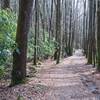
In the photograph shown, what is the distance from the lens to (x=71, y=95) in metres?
9.40

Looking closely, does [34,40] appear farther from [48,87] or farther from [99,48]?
[48,87]

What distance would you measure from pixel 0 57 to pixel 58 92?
2.67 metres

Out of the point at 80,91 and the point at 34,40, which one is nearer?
the point at 80,91

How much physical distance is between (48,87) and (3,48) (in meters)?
3.18

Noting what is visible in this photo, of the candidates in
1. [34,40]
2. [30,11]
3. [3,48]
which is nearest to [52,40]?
[34,40]

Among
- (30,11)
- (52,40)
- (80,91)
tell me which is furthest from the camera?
(52,40)

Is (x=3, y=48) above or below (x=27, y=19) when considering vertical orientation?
below

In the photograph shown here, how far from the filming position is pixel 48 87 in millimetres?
10945

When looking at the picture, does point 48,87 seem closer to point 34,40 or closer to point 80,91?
point 80,91

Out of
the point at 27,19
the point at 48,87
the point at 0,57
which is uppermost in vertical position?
the point at 27,19

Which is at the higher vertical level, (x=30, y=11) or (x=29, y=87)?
(x=30, y=11)

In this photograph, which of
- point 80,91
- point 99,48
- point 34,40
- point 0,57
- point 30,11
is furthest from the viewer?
point 34,40

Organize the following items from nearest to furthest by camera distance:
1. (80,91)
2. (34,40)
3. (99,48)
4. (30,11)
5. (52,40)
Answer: (80,91)
(30,11)
(99,48)
(34,40)
(52,40)

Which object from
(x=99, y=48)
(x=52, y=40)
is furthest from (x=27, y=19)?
(x=52, y=40)
